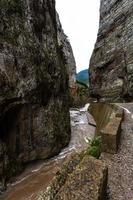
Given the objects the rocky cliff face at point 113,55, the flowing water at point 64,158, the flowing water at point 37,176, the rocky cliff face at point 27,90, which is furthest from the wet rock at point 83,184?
the rocky cliff face at point 113,55

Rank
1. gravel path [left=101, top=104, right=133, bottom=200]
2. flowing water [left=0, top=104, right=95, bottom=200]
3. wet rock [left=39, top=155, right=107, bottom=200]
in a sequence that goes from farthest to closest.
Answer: flowing water [left=0, top=104, right=95, bottom=200], gravel path [left=101, top=104, right=133, bottom=200], wet rock [left=39, top=155, right=107, bottom=200]

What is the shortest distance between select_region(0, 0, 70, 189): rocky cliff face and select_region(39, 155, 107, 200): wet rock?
8764mm

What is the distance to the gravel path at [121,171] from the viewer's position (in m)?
6.15

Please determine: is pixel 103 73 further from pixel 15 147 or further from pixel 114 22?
pixel 15 147

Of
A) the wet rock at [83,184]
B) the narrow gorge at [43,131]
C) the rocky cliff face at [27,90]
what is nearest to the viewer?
the wet rock at [83,184]

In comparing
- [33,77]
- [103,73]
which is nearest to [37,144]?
[33,77]

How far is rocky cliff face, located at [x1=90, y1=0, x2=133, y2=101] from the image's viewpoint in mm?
31078

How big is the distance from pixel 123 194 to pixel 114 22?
35.1 meters

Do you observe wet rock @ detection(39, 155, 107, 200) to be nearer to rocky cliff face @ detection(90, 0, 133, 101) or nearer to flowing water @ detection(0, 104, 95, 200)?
flowing water @ detection(0, 104, 95, 200)

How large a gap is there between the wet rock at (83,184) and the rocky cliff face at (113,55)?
923 inches

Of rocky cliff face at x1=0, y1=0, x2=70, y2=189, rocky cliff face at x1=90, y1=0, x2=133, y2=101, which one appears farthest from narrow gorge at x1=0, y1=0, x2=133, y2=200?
rocky cliff face at x1=90, y1=0, x2=133, y2=101

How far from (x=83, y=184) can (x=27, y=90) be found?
1098cm

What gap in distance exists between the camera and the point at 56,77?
67.0 ft

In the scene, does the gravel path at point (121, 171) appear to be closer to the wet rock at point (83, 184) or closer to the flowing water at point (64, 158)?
the flowing water at point (64, 158)
